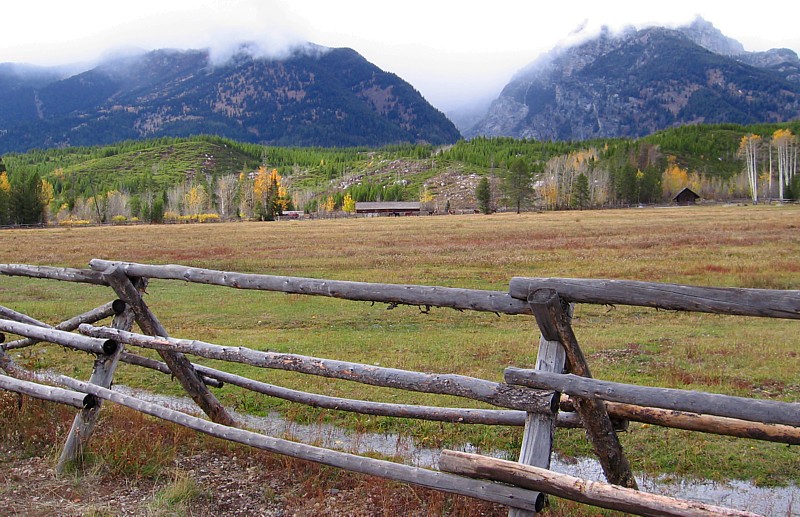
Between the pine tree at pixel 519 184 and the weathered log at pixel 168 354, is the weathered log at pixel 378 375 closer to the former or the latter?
the weathered log at pixel 168 354

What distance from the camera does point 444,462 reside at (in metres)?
5.10

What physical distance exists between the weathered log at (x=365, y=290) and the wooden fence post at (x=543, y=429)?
1.29ft

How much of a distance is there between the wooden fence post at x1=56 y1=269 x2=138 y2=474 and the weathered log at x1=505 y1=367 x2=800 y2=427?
477cm

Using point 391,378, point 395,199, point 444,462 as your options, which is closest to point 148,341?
point 391,378

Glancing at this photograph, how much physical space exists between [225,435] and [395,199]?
192 m

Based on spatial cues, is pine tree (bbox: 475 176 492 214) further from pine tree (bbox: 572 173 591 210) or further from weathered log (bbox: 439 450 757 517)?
weathered log (bbox: 439 450 757 517)

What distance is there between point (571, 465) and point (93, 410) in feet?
19.9

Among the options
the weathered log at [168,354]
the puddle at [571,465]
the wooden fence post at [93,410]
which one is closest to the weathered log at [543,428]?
the puddle at [571,465]

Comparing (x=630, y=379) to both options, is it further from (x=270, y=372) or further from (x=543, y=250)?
(x=543, y=250)

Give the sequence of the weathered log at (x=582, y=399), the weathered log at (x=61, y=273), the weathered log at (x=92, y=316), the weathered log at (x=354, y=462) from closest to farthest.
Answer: the weathered log at (x=582, y=399) → the weathered log at (x=354, y=462) → the weathered log at (x=61, y=273) → the weathered log at (x=92, y=316)

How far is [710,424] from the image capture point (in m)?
6.22

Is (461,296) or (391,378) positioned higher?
(461,296)

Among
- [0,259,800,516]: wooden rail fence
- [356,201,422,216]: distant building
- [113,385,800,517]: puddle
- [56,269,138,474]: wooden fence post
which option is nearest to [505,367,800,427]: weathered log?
[0,259,800,516]: wooden rail fence

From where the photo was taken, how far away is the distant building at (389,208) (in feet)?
554
